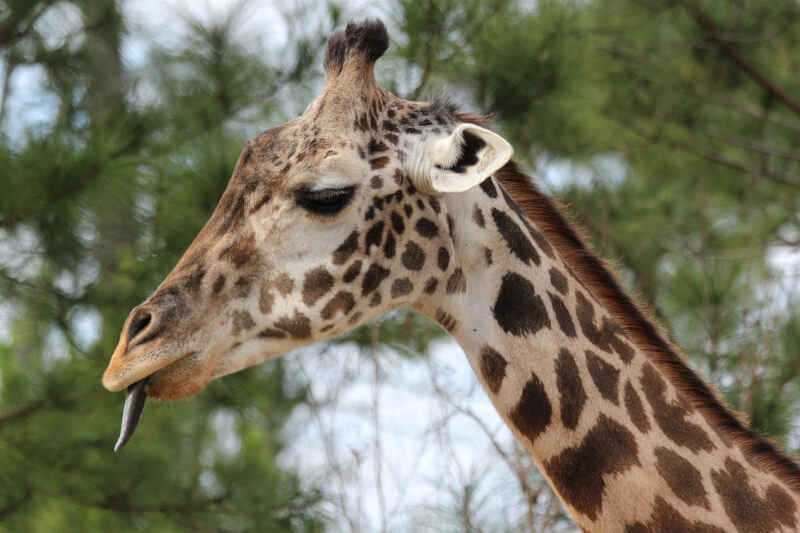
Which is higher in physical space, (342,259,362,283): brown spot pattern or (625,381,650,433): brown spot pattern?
(342,259,362,283): brown spot pattern

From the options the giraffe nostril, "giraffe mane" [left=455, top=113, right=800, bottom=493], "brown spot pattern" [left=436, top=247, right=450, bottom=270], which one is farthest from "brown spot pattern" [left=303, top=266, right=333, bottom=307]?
"giraffe mane" [left=455, top=113, right=800, bottom=493]

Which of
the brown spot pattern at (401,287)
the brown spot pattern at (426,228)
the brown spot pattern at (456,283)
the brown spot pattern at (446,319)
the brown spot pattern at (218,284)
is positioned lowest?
Answer: the brown spot pattern at (446,319)

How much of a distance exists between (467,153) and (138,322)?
1052 millimetres

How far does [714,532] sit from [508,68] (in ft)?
13.4

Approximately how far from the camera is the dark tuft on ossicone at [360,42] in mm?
3342

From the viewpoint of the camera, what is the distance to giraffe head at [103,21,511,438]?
2.87 metres

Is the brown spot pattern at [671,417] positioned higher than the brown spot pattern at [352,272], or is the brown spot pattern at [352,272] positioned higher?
the brown spot pattern at [352,272]

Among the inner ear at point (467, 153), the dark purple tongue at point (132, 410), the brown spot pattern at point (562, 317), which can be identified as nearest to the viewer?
the dark purple tongue at point (132, 410)

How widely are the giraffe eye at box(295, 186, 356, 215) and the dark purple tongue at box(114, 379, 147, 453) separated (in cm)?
68

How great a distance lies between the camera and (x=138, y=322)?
2.83 metres

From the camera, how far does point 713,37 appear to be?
9109 millimetres

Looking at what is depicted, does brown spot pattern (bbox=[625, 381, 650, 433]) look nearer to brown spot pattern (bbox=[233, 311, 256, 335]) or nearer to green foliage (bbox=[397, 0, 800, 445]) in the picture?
green foliage (bbox=[397, 0, 800, 445])

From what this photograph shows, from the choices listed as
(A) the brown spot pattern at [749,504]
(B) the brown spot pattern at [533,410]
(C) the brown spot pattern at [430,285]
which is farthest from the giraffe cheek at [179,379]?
(A) the brown spot pattern at [749,504]

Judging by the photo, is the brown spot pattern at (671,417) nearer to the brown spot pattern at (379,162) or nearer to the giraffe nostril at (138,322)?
the brown spot pattern at (379,162)
